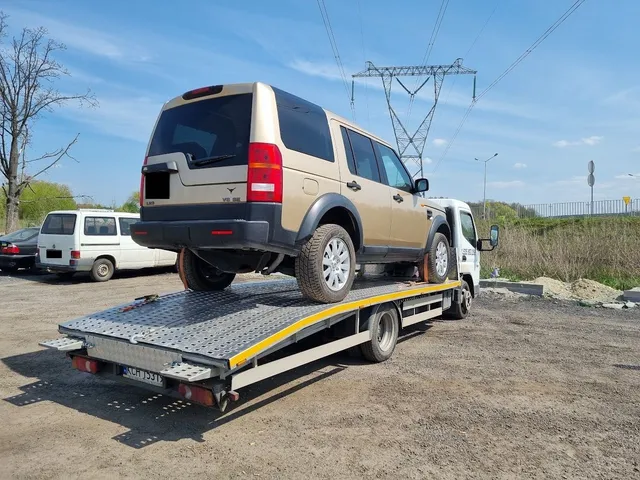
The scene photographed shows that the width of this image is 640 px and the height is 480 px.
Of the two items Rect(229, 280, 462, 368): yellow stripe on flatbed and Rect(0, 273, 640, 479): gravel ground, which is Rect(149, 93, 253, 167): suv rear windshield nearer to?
Rect(229, 280, 462, 368): yellow stripe on flatbed

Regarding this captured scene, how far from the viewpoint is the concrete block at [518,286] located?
12.3 meters

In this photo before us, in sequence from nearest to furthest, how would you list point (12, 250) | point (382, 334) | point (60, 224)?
point (382, 334), point (60, 224), point (12, 250)

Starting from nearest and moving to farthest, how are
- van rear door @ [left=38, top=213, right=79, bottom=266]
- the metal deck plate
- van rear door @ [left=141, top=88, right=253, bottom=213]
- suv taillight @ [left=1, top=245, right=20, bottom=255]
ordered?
1. the metal deck plate
2. van rear door @ [left=141, top=88, right=253, bottom=213]
3. van rear door @ [left=38, top=213, right=79, bottom=266]
4. suv taillight @ [left=1, top=245, right=20, bottom=255]

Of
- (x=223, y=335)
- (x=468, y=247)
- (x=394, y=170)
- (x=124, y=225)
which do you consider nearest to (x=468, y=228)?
(x=468, y=247)

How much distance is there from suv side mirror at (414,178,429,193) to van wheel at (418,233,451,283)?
36.3 inches

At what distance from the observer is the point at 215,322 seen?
14.1 feet

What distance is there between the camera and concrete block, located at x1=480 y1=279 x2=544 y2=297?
485 inches

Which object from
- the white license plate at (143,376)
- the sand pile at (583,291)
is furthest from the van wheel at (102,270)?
the sand pile at (583,291)

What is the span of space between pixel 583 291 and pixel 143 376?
38.0 ft

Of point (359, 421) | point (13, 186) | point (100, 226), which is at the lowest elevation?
point (359, 421)

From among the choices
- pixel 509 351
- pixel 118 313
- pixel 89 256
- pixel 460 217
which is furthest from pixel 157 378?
pixel 89 256

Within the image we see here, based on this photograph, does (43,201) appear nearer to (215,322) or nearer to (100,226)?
(100,226)

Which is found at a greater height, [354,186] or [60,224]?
[354,186]

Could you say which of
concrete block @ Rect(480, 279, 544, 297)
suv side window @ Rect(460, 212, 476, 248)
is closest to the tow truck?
suv side window @ Rect(460, 212, 476, 248)
